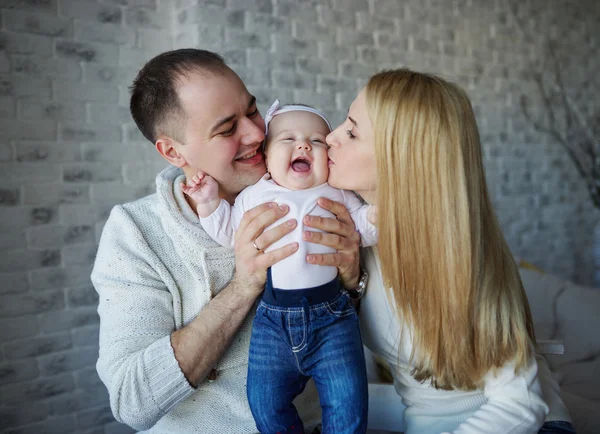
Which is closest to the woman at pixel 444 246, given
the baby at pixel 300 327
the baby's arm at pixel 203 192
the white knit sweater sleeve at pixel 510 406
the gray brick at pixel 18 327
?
the white knit sweater sleeve at pixel 510 406

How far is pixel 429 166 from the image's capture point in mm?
1399

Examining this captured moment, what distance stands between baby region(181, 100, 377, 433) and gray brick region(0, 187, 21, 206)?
182 centimetres

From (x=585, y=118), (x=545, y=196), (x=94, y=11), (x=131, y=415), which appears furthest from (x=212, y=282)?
(x=585, y=118)

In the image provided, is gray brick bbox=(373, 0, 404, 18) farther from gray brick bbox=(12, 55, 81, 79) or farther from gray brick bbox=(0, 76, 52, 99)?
gray brick bbox=(0, 76, 52, 99)

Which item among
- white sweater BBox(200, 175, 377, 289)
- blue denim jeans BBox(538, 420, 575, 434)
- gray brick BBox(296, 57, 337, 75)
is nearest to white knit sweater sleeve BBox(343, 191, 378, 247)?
white sweater BBox(200, 175, 377, 289)

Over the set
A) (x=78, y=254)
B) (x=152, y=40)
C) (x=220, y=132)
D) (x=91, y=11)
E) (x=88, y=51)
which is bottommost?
(x=78, y=254)

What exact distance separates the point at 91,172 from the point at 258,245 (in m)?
2.03

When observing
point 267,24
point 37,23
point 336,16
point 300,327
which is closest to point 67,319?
point 37,23

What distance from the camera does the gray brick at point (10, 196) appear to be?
9.35 feet

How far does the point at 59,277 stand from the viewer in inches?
120

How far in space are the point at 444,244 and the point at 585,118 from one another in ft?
17.3

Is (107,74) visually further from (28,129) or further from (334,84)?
(334,84)

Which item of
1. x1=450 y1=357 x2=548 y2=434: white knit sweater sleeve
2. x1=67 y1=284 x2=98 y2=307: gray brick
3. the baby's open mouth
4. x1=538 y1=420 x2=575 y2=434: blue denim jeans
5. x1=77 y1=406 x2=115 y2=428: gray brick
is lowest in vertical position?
x1=77 y1=406 x2=115 y2=428: gray brick

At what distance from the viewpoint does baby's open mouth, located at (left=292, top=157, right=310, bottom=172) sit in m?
1.57
